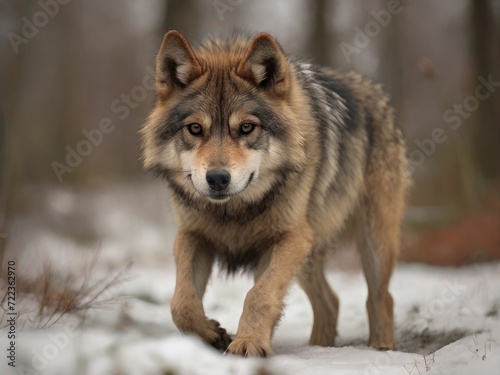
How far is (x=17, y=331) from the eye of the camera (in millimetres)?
3797

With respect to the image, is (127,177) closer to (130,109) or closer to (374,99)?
(130,109)

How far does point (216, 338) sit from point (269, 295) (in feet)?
1.58

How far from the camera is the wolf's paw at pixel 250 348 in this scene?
3.71 m

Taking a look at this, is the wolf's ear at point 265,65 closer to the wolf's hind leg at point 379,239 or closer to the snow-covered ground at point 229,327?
the snow-covered ground at point 229,327

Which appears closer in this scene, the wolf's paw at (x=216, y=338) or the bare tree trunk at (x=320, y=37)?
the wolf's paw at (x=216, y=338)

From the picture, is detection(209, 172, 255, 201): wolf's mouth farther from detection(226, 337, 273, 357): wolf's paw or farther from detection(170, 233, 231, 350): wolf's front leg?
detection(226, 337, 273, 357): wolf's paw

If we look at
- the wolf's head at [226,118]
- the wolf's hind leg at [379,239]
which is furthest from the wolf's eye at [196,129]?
the wolf's hind leg at [379,239]

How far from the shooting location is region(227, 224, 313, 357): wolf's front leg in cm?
Answer: 377

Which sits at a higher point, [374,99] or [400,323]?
[374,99]

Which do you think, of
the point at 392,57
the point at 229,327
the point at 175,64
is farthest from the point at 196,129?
the point at 392,57

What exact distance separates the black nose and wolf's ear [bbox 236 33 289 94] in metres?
0.84

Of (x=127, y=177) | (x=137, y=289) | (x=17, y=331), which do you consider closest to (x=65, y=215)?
(x=127, y=177)

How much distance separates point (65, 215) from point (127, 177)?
4.79 metres

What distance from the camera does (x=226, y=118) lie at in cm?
403
